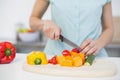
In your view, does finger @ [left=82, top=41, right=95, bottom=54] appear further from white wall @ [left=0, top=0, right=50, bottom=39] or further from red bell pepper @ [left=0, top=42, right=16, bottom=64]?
white wall @ [left=0, top=0, right=50, bottom=39]

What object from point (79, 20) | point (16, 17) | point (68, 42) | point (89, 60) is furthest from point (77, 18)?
point (16, 17)

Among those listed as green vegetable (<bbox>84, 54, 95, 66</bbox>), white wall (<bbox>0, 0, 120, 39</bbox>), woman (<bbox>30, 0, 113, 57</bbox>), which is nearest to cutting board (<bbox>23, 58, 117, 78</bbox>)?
green vegetable (<bbox>84, 54, 95, 66</bbox>)

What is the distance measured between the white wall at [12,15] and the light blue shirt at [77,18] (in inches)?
68.1

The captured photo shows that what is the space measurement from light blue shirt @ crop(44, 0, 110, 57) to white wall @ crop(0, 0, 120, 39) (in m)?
1.73

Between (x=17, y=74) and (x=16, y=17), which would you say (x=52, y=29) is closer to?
(x=17, y=74)

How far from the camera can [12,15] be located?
350 centimetres

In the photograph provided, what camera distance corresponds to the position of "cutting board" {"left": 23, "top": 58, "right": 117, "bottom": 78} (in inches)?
54.3

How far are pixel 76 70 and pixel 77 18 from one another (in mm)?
442

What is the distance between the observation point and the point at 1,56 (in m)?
1.58

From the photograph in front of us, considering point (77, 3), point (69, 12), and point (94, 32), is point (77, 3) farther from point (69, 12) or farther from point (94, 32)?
point (94, 32)

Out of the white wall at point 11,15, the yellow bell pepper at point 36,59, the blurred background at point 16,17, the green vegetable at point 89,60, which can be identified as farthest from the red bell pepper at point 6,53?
the white wall at point 11,15

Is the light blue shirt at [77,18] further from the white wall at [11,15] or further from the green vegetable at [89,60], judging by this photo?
the white wall at [11,15]

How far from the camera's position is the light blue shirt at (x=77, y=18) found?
1.74 metres

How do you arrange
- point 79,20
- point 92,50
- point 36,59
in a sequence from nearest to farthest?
point 36,59
point 92,50
point 79,20
